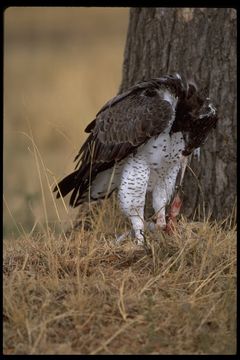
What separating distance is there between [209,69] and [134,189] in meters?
1.26

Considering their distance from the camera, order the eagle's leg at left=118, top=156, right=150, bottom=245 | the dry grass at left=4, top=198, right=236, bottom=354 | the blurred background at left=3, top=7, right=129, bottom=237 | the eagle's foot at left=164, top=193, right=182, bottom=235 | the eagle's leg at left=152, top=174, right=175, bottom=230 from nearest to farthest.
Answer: the dry grass at left=4, top=198, right=236, bottom=354 → the eagle's foot at left=164, top=193, right=182, bottom=235 → the eagle's leg at left=118, top=156, right=150, bottom=245 → the eagle's leg at left=152, top=174, right=175, bottom=230 → the blurred background at left=3, top=7, right=129, bottom=237

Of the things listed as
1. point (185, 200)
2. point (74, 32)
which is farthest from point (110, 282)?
point (74, 32)

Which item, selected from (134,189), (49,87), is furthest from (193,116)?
(49,87)

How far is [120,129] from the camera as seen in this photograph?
5992 mm

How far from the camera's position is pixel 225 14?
6668mm

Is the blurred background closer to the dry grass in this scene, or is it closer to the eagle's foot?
the eagle's foot

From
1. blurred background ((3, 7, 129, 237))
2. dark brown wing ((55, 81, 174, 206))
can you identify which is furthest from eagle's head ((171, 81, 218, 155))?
blurred background ((3, 7, 129, 237))

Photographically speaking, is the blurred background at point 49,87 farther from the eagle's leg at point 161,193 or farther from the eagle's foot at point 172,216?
the eagle's foot at point 172,216

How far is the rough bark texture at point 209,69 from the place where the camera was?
668cm

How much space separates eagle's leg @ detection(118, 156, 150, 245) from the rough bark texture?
70 cm

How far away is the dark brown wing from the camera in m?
5.80

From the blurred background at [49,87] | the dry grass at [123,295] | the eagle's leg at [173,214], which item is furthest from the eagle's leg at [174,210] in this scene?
the blurred background at [49,87]

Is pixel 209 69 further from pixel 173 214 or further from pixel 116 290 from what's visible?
pixel 116 290

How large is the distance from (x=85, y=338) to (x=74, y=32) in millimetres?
14753
